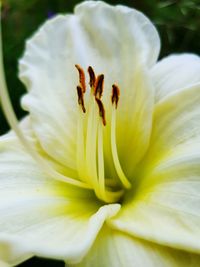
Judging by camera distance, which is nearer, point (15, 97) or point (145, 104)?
point (145, 104)

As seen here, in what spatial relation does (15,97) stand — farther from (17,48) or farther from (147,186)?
(147,186)

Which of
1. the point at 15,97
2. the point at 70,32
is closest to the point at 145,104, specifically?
the point at 70,32

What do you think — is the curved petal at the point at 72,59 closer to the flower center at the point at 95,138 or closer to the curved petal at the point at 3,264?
the flower center at the point at 95,138

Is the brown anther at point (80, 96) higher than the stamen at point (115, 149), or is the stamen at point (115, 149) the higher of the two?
the brown anther at point (80, 96)

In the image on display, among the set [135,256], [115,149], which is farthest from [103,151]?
[135,256]

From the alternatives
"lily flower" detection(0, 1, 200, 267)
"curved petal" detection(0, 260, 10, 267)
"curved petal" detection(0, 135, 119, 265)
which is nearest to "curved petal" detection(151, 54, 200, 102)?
"lily flower" detection(0, 1, 200, 267)

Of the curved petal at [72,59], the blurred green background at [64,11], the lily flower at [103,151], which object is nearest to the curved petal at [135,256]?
the lily flower at [103,151]

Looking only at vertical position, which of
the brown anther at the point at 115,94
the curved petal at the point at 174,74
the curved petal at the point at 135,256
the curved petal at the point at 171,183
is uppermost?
the brown anther at the point at 115,94

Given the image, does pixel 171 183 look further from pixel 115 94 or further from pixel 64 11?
pixel 64 11
